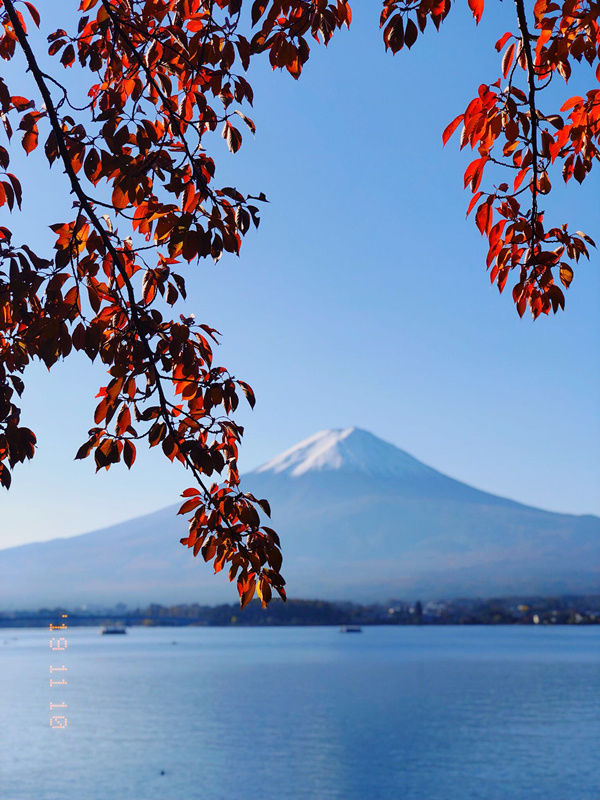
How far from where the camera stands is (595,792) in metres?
40.2

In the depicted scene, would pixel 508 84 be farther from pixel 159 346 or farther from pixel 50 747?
pixel 50 747

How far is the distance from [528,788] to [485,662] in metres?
80.3

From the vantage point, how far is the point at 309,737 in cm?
5453

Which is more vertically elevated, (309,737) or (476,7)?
(476,7)

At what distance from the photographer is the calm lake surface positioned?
42250mm

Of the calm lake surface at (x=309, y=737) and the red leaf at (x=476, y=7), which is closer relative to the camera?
the red leaf at (x=476, y=7)

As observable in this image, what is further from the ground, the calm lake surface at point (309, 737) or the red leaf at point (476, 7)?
the red leaf at point (476, 7)

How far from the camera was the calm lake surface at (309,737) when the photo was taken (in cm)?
4225

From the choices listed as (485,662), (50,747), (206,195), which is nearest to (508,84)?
(206,195)

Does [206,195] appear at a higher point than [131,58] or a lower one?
lower

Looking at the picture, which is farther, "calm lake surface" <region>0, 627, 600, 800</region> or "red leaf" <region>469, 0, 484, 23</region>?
"calm lake surface" <region>0, 627, 600, 800</region>

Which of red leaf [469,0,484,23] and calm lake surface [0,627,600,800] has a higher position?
red leaf [469,0,484,23]

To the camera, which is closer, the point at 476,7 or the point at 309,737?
the point at 476,7

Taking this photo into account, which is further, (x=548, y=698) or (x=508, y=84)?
(x=548, y=698)
